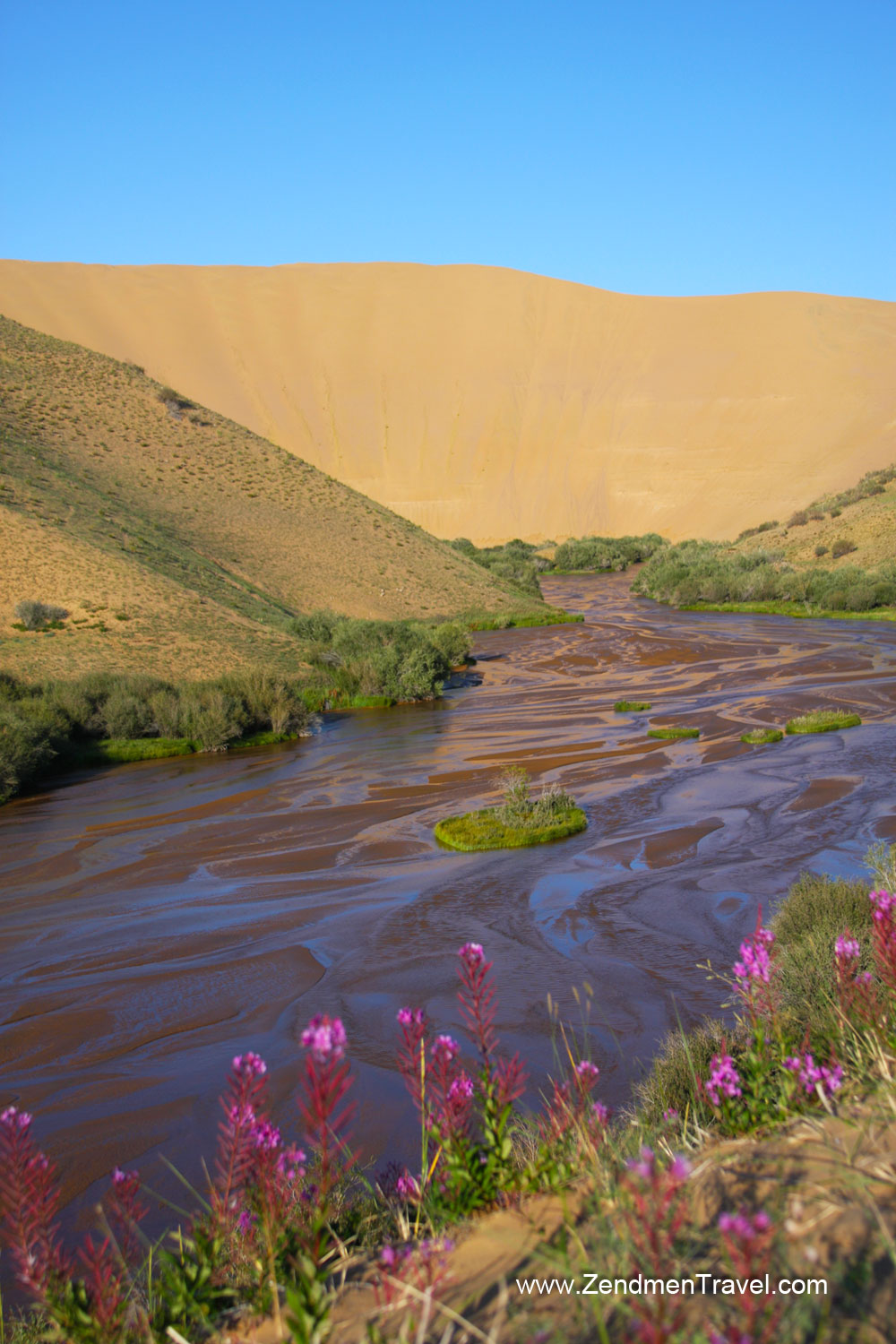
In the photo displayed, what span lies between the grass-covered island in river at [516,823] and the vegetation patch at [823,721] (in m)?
6.27

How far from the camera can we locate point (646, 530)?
7181 cm

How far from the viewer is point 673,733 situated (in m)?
17.1

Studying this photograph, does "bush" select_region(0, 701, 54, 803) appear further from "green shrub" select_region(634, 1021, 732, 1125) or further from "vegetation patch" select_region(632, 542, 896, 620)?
"vegetation patch" select_region(632, 542, 896, 620)

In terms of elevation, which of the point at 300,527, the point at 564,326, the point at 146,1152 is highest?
the point at 564,326

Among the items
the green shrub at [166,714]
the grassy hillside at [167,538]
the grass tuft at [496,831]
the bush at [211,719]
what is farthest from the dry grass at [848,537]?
the grass tuft at [496,831]

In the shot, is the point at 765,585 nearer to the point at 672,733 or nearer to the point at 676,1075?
the point at 672,733

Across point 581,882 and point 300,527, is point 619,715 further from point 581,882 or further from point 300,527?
point 300,527

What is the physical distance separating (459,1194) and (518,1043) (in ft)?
12.7

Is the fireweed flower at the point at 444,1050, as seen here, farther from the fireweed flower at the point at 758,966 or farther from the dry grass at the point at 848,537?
the dry grass at the point at 848,537

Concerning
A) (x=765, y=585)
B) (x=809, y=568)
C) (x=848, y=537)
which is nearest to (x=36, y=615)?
(x=765, y=585)

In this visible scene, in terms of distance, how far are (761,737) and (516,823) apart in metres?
6.63

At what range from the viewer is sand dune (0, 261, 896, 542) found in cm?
7456

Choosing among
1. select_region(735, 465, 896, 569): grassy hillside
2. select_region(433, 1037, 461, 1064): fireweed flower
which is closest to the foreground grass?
select_region(433, 1037, 461, 1064): fireweed flower

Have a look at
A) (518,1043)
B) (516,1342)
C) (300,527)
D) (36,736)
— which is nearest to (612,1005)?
(518,1043)
